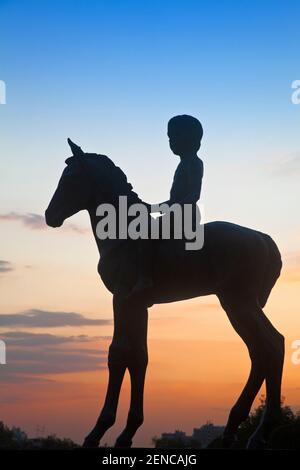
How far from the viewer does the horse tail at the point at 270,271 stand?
1085 cm

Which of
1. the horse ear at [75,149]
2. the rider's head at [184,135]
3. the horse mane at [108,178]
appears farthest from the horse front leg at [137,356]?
the rider's head at [184,135]

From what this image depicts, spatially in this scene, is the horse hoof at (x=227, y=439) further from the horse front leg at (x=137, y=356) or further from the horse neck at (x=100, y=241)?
the horse neck at (x=100, y=241)

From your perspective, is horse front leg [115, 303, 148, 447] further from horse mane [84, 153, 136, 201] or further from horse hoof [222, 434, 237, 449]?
horse mane [84, 153, 136, 201]

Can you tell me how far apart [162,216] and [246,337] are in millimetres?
1886

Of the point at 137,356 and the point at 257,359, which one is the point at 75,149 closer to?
the point at 137,356

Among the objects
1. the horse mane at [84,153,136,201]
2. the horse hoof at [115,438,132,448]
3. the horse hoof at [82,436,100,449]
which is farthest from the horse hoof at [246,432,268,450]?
the horse mane at [84,153,136,201]

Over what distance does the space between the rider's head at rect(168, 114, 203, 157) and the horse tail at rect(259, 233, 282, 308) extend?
5.02 ft

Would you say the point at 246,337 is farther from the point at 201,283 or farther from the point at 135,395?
the point at 135,395

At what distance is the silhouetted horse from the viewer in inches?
403

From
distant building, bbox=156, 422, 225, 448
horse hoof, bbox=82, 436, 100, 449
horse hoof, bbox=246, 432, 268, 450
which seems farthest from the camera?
distant building, bbox=156, 422, 225, 448

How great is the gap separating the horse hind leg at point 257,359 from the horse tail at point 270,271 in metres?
0.43

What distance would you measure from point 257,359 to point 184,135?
10.2 feet

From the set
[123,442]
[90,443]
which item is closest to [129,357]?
[123,442]
